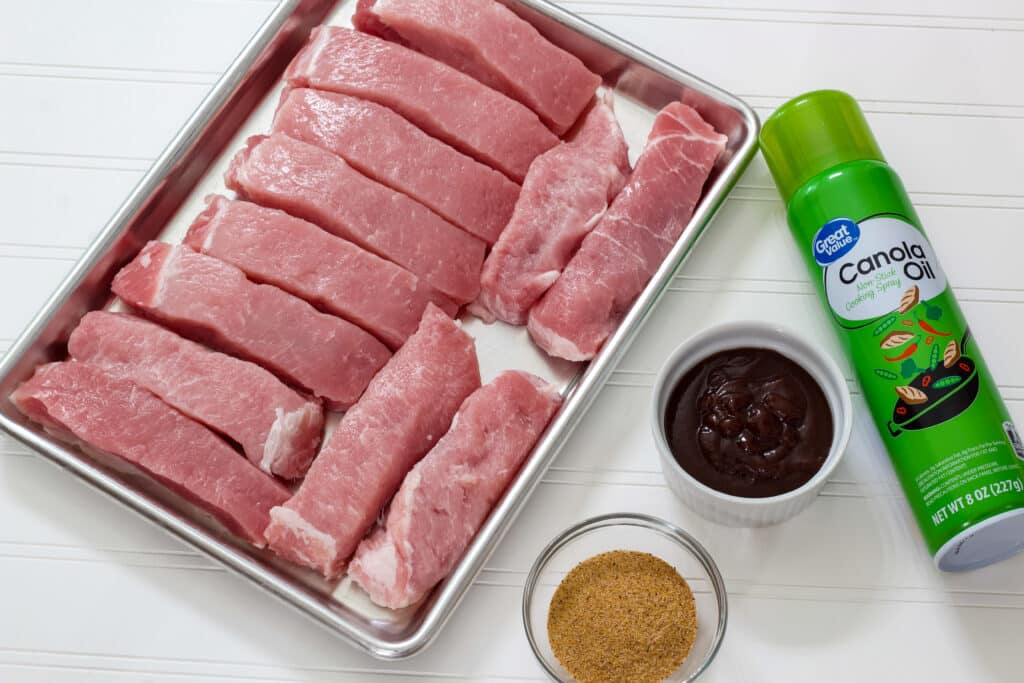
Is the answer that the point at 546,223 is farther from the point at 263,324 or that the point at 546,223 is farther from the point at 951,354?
the point at 951,354

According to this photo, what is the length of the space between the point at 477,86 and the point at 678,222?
449 millimetres

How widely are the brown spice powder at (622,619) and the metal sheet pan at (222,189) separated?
6.2 inches

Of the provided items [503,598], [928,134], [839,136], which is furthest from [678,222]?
[503,598]

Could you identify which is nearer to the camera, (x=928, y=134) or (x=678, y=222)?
(x=678, y=222)

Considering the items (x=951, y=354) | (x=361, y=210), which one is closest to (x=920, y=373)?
(x=951, y=354)

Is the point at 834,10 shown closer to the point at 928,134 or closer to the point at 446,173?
the point at 928,134

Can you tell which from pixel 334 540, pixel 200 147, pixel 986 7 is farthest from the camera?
pixel 986 7

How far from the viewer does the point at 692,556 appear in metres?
1.70

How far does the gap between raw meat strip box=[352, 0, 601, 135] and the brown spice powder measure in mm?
850

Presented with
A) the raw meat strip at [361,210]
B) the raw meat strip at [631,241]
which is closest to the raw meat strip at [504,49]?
the raw meat strip at [631,241]

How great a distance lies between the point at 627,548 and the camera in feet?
5.59

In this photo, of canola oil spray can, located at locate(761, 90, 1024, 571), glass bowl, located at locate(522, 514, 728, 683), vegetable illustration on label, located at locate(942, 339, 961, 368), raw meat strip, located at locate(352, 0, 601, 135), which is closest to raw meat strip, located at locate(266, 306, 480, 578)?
glass bowl, located at locate(522, 514, 728, 683)

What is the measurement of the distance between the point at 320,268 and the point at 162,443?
1.27 ft

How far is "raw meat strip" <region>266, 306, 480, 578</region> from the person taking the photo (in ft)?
5.49
